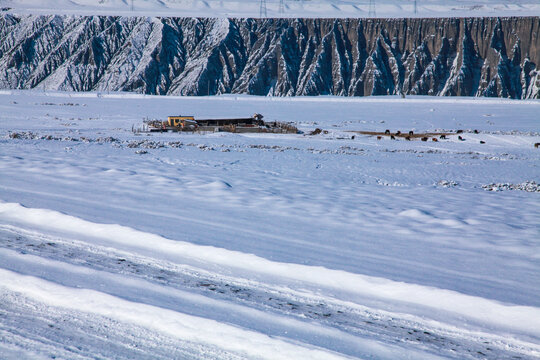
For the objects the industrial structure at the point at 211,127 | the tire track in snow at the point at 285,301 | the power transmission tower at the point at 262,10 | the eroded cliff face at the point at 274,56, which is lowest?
the tire track in snow at the point at 285,301

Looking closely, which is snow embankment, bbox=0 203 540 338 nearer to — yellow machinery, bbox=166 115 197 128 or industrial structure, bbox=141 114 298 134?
industrial structure, bbox=141 114 298 134

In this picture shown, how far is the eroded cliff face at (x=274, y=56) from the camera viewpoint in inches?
5044

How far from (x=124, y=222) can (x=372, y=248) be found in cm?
396

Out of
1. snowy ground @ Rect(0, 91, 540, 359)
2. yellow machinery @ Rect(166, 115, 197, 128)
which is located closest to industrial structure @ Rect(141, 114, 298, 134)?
yellow machinery @ Rect(166, 115, 197, 128)

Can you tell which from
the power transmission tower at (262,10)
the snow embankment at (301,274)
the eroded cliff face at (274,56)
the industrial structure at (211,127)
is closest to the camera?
the snow embankment at (301,274)

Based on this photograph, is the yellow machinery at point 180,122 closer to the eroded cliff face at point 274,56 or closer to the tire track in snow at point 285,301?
the tire track in snow at point 285,301

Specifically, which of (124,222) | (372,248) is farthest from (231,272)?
(124,222)

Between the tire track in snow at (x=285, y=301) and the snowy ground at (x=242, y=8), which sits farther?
the snowy ground at (x=242, y=8)

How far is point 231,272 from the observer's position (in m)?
5.61

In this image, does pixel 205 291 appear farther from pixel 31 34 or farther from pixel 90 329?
pixel 31 34

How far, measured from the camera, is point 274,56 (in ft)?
453

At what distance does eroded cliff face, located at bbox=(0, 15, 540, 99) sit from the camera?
5044 inches

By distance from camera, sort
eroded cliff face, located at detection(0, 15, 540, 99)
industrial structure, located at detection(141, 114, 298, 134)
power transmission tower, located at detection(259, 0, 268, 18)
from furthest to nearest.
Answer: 1. power transmission tower, located at detection(259, 0, 268, 18)
2. eroded cliff face, located at detection(0, 15, 540, 99)
3. industrial structure, located at detection(141, 114, 298, 134)

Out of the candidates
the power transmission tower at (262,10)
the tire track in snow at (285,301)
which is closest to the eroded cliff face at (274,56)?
the power transmission tower at (262,10)
